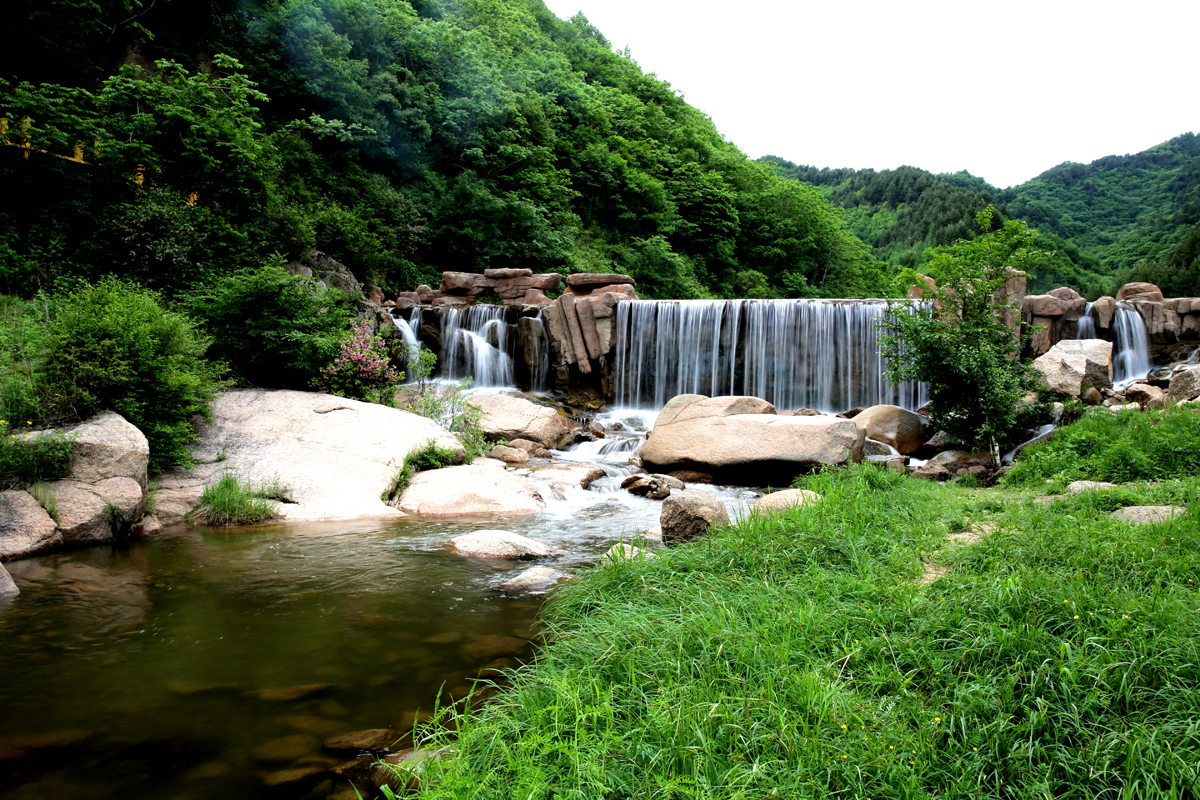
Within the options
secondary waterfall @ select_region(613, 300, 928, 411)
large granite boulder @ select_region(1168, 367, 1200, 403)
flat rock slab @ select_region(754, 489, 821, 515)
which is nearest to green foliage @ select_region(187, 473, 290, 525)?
flat rock slab @ select_region(754, 489, 821, 515)

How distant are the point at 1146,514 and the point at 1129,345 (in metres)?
15.5

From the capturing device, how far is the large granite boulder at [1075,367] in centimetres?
1124

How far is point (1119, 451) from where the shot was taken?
6.88m

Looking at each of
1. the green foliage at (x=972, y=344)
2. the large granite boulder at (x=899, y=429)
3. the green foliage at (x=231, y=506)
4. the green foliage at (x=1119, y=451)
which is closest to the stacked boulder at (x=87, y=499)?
the green foliage at (x=231, y=506)

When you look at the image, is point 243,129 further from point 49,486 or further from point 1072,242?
point 1072,242

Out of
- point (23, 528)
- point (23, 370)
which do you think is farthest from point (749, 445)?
point (23, 370)

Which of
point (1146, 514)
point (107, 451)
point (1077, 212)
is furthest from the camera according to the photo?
point (1077, 212)

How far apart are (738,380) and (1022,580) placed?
14.7 m

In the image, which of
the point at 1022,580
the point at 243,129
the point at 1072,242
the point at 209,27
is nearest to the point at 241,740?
the point at 1022,580

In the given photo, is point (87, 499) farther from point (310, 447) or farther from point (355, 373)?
point (355, 373)

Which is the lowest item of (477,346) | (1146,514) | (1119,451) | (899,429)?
(899,429)

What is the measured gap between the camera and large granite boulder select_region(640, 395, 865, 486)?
388 inches

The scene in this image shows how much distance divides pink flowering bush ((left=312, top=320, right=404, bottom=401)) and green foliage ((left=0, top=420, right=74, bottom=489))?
202 inches

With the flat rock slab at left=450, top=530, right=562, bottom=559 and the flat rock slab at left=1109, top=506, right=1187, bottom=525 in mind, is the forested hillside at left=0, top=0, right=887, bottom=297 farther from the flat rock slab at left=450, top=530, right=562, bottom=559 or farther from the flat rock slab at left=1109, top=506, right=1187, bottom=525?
the flat rock slab at left=1109, top=506, right=1187, bottom=525
